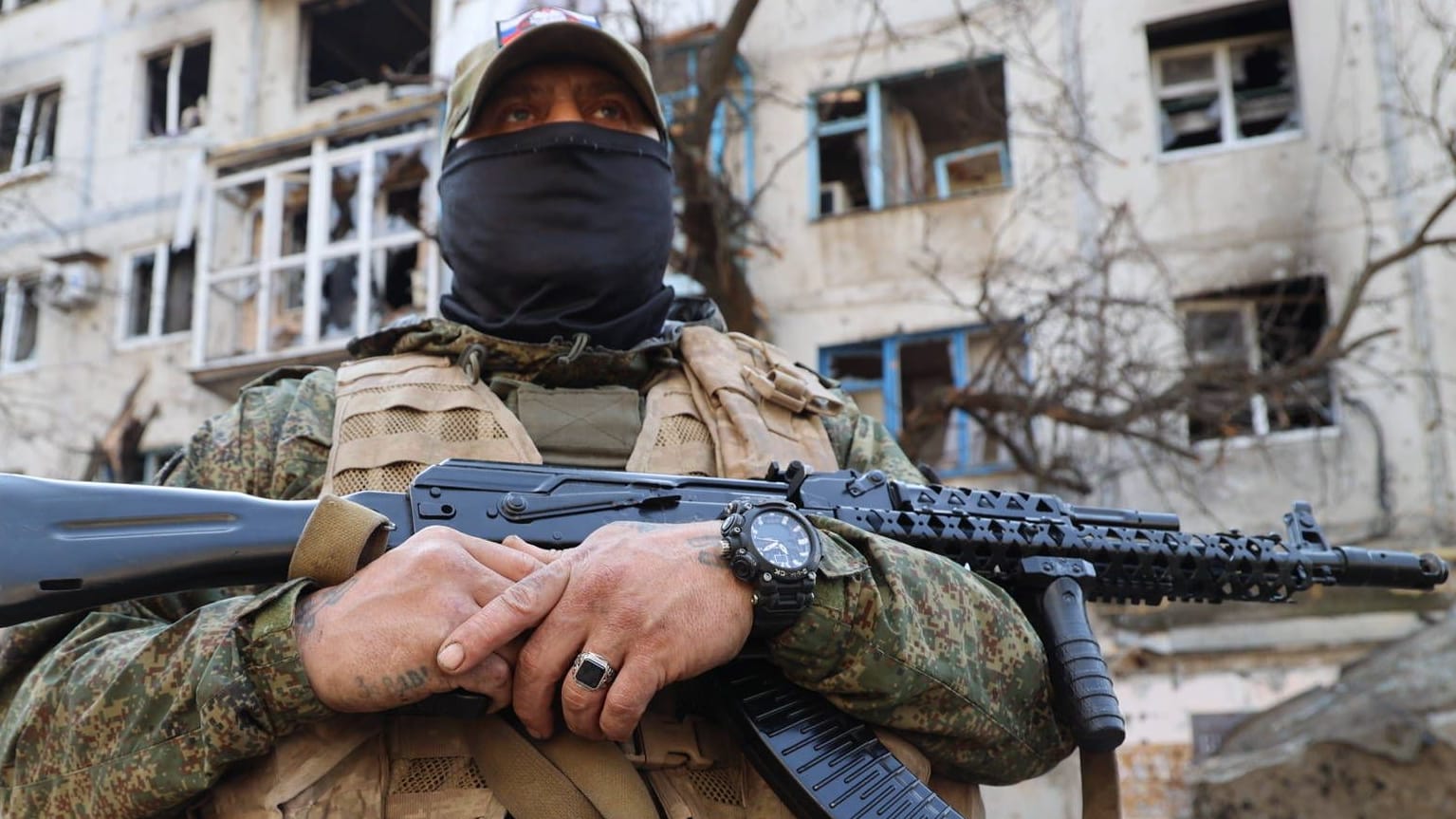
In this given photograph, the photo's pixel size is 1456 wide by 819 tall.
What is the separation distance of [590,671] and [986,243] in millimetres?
11515

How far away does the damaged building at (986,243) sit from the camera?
35.2 ft

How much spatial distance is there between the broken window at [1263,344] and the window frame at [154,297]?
38.8ft

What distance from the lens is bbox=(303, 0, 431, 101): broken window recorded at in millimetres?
16938

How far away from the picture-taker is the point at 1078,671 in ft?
7.19

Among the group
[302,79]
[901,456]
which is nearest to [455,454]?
[901,456]

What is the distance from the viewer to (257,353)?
14.7m

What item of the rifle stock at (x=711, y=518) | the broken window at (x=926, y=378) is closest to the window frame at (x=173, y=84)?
the broken window at (x=926, y=378)

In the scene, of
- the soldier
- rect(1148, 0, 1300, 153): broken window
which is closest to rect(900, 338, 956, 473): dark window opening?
rect(1148, 0, 1300, 153): broken window

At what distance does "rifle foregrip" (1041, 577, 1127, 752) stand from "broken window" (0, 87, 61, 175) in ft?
62.8

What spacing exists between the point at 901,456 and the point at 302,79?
16037mm

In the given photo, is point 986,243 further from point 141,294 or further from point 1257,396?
point 141,294

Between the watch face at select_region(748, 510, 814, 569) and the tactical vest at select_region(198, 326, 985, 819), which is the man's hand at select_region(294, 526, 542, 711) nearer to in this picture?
the tactical vest at select_region(198, 326, 985, 819)

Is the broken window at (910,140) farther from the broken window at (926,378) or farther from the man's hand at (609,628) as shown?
the man's hand at (609,628)

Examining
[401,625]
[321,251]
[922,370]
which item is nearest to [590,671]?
[401,625]
